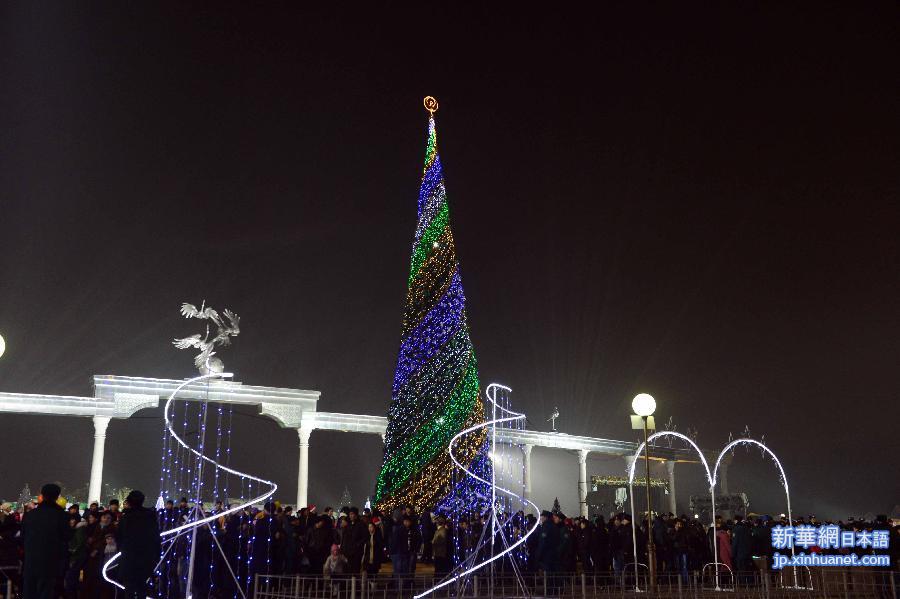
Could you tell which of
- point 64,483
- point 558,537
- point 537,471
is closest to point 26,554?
point 558,537

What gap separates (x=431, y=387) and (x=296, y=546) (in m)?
9.38

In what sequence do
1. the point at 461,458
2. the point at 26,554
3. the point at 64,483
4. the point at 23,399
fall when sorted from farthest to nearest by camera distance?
the point at 64,483, the point at 23,399, the point at 461,458, the point at 26,554

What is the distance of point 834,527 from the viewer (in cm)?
1917

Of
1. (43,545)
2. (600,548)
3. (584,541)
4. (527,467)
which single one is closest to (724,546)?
(600,548)

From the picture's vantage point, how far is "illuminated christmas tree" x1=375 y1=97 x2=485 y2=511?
26.1 meters

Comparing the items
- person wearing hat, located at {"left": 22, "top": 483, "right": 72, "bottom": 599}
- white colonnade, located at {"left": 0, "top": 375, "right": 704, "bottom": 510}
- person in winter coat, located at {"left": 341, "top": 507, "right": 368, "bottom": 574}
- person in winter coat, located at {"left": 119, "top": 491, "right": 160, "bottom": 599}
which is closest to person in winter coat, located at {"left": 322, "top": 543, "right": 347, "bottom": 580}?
person in winter coat, located at {"left": 341, "top": 507, "right": 368, "bottom": 574}

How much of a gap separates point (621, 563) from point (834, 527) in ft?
16.7

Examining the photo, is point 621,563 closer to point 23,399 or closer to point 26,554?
point 26,554

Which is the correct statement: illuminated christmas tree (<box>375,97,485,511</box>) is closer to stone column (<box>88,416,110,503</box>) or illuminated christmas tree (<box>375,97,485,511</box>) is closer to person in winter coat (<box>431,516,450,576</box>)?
person in winter coat (<box>431,516,450,576</box>)

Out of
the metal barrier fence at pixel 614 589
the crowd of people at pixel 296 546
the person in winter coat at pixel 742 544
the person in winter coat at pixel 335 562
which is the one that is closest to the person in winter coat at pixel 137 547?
the crowd of people at pixel 296 546

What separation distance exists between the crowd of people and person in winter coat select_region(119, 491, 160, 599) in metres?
0.01

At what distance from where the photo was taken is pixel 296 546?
1797cm

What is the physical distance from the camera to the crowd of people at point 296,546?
979 cm

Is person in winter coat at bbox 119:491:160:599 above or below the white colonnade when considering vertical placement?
below
